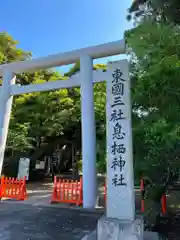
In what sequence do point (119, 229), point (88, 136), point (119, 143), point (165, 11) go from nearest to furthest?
point (119, 229) < point (119, 143) < point (165, 11) < point (88, 136)

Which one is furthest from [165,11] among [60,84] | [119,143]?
[60,84]

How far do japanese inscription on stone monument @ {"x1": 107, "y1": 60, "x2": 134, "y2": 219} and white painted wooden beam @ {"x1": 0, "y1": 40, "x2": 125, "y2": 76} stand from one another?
3.67m

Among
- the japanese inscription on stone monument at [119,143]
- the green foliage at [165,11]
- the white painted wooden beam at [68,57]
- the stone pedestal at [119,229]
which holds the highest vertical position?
the white painted wooden beam at [68,57]

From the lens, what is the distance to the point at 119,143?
173 inches

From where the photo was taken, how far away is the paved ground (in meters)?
5.12

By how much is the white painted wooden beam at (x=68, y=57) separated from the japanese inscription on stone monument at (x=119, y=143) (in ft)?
12.0

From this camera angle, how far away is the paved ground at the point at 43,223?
16.8ft

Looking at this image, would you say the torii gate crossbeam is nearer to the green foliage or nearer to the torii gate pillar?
the torii gate pillar

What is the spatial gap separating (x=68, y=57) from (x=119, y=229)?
6737mm

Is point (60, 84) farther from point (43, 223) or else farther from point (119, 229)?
point (119, 229)

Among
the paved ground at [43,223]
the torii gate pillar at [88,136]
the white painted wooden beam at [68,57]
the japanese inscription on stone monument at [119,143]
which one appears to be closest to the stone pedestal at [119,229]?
the japanese inscription on stone monument at [119,143]

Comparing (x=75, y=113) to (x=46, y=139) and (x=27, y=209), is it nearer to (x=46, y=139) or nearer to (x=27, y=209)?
(x=46, y=139)

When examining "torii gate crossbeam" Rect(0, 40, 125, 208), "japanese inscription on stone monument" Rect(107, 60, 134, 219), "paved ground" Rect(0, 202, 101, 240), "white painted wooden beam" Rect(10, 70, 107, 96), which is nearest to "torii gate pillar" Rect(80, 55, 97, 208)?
"torii gate crossbeam" Rect(0, 40, 125, 208)

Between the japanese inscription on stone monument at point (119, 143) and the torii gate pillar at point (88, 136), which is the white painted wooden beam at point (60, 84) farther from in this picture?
the japanese inscription on stone monument at point (119, 143)
